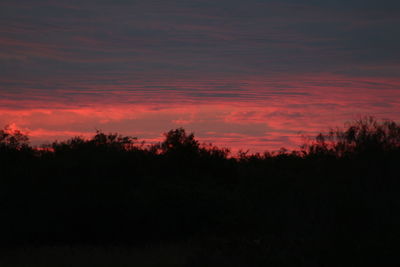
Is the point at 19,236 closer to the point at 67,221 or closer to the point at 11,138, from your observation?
Result: the point at 67,221

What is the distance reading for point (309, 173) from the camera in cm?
2967

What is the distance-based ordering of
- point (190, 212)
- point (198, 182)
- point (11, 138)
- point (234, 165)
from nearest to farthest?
point (190, 212) < point (198, 182) < point (234, 165) < point (11, 138)

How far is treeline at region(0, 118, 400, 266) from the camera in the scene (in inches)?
842

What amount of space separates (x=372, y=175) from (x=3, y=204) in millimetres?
17831

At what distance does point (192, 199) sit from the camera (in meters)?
26.2

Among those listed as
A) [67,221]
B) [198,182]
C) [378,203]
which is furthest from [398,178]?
[67,221]

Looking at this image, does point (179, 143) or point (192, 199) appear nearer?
point (192, 199)

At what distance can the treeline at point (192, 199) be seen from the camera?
21375 mm

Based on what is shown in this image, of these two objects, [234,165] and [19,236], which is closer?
[19,236]

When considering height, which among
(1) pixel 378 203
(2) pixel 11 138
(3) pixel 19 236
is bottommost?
(3) pixel 19 236

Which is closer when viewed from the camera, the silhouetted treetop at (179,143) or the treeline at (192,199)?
the treeline at (192,199)

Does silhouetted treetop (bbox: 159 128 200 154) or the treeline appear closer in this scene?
the treeline

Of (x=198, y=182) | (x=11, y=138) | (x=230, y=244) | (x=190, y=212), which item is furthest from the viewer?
(x=11, y=138)

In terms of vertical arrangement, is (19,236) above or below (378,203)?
below
